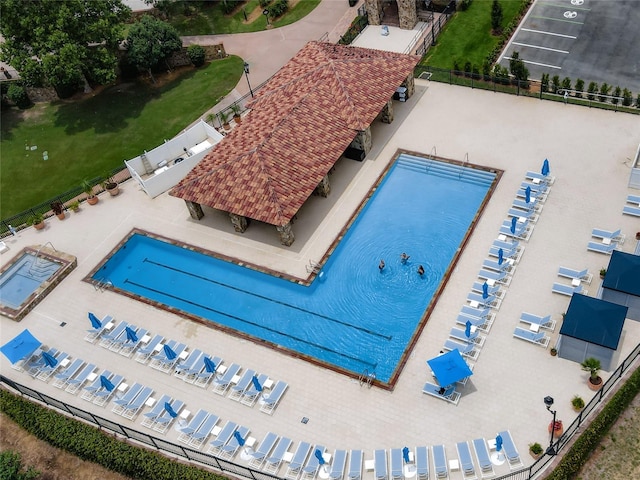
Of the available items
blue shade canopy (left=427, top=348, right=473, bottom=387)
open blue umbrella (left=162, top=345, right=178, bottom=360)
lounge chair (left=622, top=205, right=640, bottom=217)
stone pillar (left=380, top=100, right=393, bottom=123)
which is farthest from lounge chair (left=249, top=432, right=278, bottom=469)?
stone pillar (left=380, top=100, right=393, bottom=123)

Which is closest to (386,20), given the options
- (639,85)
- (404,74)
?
(404,74)

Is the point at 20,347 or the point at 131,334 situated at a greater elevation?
the point at 20,347

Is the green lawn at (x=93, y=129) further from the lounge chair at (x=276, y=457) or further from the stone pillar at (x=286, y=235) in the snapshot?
the lounge chair at (x=276, y=457)

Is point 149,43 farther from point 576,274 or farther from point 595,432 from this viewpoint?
point 595,432

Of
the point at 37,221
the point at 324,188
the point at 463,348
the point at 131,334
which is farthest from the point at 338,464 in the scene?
the point at 37,221

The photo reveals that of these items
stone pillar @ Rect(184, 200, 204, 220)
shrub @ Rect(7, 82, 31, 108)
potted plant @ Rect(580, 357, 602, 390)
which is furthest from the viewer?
shrub @ Rect(7, 82, 31, 108)

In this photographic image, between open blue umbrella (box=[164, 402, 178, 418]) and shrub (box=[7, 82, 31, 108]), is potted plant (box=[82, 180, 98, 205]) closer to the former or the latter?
shrub (box=[7, 82, 31, 108])

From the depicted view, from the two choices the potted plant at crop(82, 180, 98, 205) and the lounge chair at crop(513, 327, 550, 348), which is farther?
the potted plant at crop(82, 180, 98, 205)
